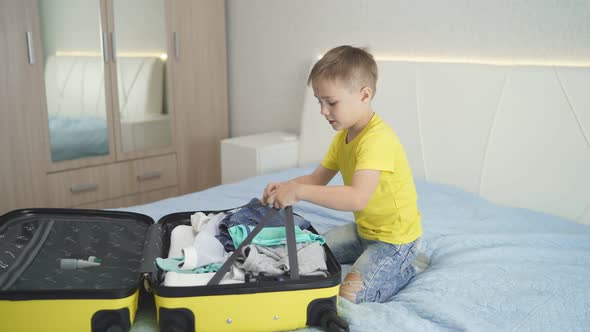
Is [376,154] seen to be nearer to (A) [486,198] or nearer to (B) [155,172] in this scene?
(A) [486,198]

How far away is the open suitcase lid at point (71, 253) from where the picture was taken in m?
1.10

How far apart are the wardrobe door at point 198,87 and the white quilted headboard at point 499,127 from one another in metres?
1.40

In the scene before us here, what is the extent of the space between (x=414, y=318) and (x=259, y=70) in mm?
2577

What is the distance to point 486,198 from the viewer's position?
2.24m

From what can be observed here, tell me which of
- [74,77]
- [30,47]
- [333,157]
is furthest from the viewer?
[74,77]

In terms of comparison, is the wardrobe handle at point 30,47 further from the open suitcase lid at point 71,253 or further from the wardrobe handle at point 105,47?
the open suitcase lid at point 71,253

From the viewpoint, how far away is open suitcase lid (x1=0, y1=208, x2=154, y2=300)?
110 centimetres

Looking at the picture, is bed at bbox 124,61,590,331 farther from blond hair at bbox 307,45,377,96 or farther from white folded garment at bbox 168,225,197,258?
blond hair at bbox 307,45,377,96

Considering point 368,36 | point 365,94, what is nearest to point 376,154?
point 365,94

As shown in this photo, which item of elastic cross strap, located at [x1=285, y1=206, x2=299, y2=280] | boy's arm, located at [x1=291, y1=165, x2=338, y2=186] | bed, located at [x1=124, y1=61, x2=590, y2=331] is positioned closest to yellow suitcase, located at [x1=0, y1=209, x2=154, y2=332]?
bed, located at [x1=124, y1=61, x2=590, y2=331]

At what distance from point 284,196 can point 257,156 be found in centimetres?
165

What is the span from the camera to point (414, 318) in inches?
48.2

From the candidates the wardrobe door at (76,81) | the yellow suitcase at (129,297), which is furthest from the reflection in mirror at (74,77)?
the yellow suitcase at (129,297)

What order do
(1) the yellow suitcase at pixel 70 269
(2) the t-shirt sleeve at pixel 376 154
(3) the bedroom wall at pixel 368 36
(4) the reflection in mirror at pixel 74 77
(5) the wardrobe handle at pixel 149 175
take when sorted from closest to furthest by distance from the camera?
(1) the yellow suitcase at pixel 70 269, (2) the t-shirt sleeve at pixel 376 154, (3) the bedroom wall at pixel 368 36, (4) the reflection in mirror at pixel 74 77, (5) the wardrobe handle at pixel 149 175
